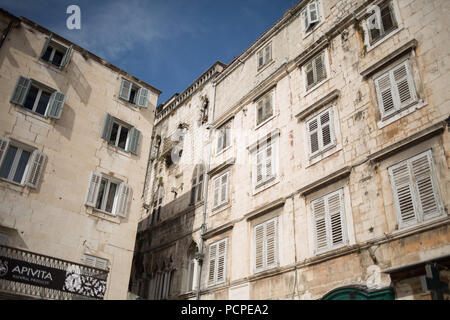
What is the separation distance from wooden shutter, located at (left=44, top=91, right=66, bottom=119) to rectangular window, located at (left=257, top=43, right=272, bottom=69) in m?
9.68

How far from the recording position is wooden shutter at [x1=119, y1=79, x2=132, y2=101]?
20016 millimetres

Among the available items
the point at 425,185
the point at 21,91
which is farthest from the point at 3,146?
the point at 425,185

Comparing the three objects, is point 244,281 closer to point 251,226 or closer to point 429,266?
point 251,226

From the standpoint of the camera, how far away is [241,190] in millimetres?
18016

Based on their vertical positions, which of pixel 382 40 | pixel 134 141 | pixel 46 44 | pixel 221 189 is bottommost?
pixel 221 189

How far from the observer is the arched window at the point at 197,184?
21.1 m

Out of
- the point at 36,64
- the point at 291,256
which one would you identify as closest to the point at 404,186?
the point at 291,256

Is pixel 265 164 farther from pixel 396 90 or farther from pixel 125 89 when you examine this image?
pixel 125 89

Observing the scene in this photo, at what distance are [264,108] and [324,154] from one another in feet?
17.5

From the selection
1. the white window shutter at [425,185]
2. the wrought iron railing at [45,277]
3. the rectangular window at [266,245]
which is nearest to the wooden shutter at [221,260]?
the rectangular window at [266,245]

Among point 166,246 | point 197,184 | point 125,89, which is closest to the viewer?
point 125,89

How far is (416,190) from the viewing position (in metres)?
11.3

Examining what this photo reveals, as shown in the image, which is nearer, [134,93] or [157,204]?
[134,93]

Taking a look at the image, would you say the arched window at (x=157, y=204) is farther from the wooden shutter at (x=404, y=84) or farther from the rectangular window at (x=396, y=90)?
the wooden shutter at (x=404, y=84)
